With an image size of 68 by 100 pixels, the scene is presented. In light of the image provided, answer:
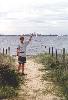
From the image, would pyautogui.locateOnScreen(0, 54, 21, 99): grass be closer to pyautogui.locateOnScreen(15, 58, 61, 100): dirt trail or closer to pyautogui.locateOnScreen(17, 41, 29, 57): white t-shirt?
pyautogui.locateOnScreen(15, 58, 61, 100): dirt trail

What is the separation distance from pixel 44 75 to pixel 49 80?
132cm

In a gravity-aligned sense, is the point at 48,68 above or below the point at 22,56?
below

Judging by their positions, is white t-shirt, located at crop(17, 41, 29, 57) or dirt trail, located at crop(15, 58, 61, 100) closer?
dirt trail, located at crop(15, 58, 61, 100)

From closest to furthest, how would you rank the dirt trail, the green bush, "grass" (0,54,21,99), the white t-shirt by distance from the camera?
the dirt trail → "grass" (0,54,21,99) → the green bush → the white t-shirt

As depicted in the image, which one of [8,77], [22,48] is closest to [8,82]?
[8,77]

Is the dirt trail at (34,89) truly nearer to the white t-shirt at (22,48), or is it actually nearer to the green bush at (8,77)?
the green bush at (8,77)

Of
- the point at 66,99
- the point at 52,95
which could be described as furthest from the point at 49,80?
the point at 66,99

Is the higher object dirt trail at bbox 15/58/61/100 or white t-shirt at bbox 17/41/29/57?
white t-shirt at bbox 17/41/29/57

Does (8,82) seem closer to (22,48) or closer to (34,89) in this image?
(34,89)

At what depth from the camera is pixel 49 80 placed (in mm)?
16953

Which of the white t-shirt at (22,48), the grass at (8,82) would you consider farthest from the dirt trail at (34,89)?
the white t-shirt at (22,48)

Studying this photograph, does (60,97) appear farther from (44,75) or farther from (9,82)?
(44,75)

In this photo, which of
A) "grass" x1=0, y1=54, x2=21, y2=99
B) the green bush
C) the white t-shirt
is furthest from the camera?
the white t-shirt

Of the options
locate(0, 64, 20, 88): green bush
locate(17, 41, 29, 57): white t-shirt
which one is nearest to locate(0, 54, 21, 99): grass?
locate(0, 64, 20, 88): green bush
